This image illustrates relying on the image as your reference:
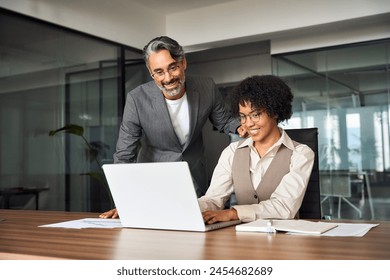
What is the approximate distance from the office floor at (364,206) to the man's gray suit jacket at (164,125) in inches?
128

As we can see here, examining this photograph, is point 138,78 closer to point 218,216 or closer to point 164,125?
point 164,125

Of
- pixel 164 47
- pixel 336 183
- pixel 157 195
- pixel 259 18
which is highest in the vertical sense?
pixel 259 18

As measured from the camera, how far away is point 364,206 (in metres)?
5.49

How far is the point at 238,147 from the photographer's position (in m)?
2.18

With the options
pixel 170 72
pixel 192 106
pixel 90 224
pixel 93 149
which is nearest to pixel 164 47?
pixel 170 72

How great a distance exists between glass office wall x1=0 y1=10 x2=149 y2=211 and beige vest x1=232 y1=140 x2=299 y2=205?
278 cm

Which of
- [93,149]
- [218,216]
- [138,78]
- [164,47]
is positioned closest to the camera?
[218,216]

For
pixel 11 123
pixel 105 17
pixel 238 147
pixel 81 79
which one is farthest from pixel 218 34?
pixel 238 147

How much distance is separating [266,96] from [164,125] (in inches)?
27.5

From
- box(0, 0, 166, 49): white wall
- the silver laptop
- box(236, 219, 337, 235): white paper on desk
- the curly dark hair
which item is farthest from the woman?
box(0, 0, 166, 49): white wall

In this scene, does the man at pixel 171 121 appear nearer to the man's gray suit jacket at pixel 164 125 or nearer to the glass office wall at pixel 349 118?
the man's gray suit jacket at pixel 164 125

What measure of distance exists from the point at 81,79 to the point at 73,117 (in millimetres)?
444
